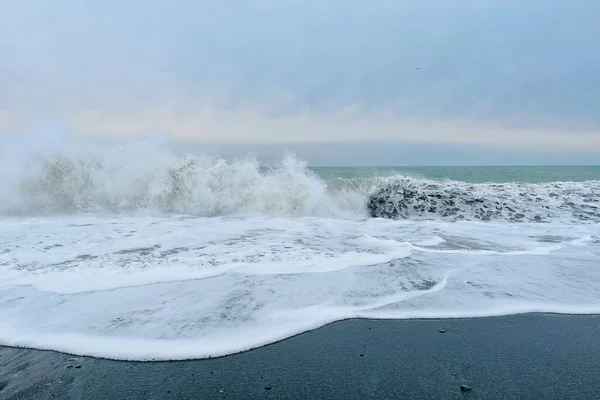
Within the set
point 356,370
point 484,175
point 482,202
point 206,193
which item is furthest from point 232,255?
point 484,175

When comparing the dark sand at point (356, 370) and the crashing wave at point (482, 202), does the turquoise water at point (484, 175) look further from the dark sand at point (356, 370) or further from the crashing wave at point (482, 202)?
the dark sand at point (356, 370)

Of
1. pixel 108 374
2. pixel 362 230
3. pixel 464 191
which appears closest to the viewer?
pixel 108 374

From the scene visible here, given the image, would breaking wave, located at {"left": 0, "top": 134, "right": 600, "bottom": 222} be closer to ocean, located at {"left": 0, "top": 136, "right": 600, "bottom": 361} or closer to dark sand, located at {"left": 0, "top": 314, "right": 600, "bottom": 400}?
ocean, located at {"left": 0, "top": 136, "right": 600, "bottom": 361}

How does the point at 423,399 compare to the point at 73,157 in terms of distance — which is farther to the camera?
the point at 73,157

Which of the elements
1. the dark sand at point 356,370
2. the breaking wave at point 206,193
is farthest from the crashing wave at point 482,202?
the dark sand at point 356,370

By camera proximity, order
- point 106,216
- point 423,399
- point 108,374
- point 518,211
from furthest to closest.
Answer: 1. point 518,211
2. point 106,216
3. point 108,374
4. point 423,399

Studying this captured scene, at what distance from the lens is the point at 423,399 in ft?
7.11

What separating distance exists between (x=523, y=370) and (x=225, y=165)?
11.5 metres

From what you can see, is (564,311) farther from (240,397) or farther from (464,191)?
(464,191)

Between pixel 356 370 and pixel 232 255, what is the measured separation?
11.2 ft

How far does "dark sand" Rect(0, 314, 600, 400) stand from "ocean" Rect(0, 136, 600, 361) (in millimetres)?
193

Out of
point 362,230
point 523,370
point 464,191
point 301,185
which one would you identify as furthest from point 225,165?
point 523,370

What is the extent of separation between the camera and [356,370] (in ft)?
8.16

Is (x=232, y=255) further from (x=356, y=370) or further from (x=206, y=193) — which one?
(x=206, y=193)
